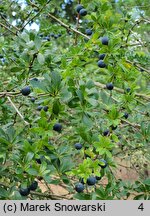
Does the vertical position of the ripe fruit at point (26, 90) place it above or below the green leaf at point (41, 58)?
below

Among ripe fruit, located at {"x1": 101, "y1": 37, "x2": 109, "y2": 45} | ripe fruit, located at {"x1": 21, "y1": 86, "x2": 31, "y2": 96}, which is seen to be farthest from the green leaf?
ripe fruit, located at {"x1": 101, "y1": 37, "x2": 109, "y2": 45}

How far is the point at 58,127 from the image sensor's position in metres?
1.52

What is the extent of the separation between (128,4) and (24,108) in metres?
1.55

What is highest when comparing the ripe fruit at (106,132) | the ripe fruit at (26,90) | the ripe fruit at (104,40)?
the ripe fruit at (104,40)

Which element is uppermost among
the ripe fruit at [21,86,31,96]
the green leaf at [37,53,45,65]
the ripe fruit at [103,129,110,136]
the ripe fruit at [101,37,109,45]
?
the ripe fruit at [101,37,109,45]

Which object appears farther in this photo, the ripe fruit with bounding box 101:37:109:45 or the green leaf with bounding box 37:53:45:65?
the ripe fruit with bounding box 101:37:109:45

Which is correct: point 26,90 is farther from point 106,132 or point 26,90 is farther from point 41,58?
point 106,132

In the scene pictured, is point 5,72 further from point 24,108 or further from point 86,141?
point 86,141

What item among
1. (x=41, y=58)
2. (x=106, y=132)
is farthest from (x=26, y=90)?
(x=106, y=132)

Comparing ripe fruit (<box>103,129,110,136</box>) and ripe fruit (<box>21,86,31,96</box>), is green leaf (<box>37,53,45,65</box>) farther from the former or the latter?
ripe fruit (<box>103,129,110,136</box>)

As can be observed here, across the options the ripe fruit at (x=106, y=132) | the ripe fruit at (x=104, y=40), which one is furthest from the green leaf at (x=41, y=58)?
the ripe fruit at (x=106, y=132)

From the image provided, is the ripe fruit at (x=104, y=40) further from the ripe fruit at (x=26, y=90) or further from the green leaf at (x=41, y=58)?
the ripe fruit at (x=26, y=90)

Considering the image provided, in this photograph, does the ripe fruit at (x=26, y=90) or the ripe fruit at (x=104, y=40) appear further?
the ripe fruit at (x=104, y=40)

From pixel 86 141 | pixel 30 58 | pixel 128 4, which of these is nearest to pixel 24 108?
pixel 30 58
